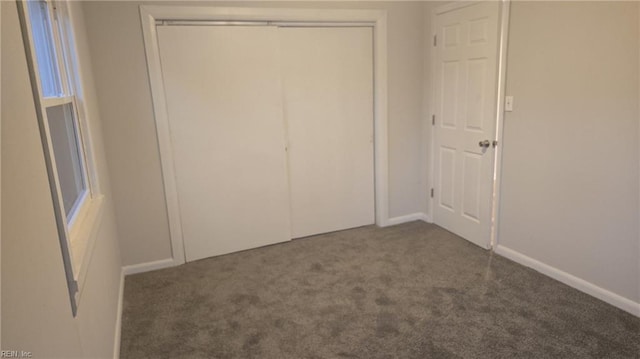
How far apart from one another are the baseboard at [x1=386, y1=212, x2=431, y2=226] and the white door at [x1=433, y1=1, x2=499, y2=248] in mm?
252

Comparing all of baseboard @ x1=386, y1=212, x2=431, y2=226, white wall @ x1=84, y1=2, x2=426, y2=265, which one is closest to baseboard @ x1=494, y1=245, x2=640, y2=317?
baseboard @ x1=386, y1=212, x2=431, y2=226

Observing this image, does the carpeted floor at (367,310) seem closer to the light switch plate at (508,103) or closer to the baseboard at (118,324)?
the baseboard at (118,324)

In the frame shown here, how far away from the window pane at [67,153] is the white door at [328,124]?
1750 millimetres

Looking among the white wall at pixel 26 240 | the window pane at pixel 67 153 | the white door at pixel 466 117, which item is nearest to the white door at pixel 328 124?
the white door at pixel 466 117

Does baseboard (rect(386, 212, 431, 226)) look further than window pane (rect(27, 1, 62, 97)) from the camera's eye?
Yes

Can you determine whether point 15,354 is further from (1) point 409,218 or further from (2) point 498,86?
(1) point 409,218

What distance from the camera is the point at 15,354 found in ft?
2.67

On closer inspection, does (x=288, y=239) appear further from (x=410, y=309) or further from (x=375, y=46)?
(x=375, y=46)

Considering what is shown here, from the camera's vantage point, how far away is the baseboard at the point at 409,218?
4.10 meters

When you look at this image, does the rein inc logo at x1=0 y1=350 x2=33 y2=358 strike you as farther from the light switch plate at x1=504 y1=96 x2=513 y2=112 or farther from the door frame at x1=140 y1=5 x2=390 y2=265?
the light switch plate at x1=504 y1=96 x2=513 y2=112

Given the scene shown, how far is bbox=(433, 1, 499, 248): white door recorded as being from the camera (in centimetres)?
319

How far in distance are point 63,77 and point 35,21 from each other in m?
0.40

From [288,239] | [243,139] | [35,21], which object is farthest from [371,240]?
[35,21]

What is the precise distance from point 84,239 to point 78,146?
2.34ft
